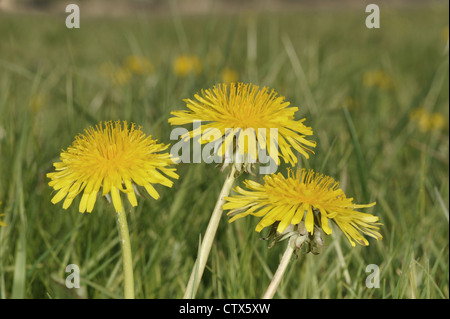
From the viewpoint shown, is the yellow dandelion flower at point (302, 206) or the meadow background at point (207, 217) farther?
the meadow background at point (207, 217)

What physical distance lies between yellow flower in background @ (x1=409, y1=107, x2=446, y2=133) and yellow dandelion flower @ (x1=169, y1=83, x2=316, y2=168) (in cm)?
175

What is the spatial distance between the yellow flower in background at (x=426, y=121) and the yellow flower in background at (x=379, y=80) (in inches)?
16.1

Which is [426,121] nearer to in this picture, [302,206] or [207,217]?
[207,217]

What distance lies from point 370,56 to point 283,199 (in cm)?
393

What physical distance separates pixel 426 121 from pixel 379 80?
0.56 metres

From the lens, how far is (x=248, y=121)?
0.59 meters

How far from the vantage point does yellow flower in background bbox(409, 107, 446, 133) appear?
2.18m

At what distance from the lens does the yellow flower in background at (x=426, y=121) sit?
2180 mm
